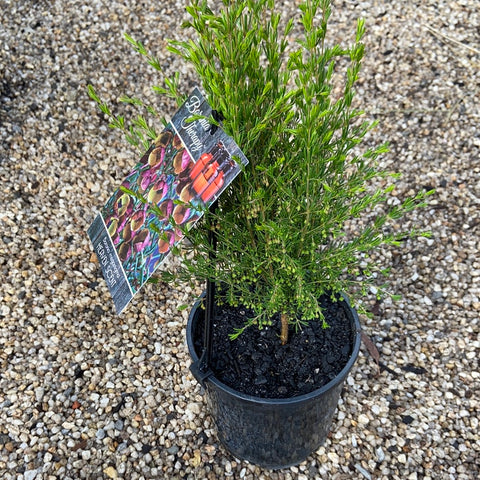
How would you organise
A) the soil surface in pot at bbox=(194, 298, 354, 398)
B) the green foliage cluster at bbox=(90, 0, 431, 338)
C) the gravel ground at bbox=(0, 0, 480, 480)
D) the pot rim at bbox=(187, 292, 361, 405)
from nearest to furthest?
the green foliage cluster at bbox=(90, 0, 431, 338), the pot rim at bbox=(187, 292, 361, 405), the soil surface in pot at bbox=(194, 298, 354, 398), the gravel ground at bbox=(0, 0, 480, 480)

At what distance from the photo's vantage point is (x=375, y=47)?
441 cm

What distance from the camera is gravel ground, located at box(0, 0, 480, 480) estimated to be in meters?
2.62

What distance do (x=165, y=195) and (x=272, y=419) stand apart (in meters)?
1.09

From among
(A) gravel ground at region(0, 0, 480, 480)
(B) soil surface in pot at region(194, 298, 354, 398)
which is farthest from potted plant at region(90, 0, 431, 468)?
(A) gravel ground at region(0, 0, 480, 480)

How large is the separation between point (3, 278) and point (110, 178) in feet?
3.27

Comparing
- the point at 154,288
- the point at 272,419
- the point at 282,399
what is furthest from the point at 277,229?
the point at 154,288

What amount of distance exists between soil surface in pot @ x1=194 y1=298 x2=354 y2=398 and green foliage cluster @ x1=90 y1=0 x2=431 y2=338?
0.59 feet

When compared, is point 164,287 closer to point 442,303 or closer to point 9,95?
point 442,303

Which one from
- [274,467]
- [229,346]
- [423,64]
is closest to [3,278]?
[229,346]

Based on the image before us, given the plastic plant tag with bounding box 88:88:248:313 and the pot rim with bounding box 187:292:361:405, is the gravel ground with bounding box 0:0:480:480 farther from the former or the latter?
the plastic plant tag with bounding box 88:88:248:313

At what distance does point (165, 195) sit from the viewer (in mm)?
1689

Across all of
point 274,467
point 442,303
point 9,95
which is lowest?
point 442,303

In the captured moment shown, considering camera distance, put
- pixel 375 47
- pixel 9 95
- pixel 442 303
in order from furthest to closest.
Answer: pixel 375 47 < pixel 9 95 < pixel 442 303

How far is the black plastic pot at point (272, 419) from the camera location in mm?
2139
